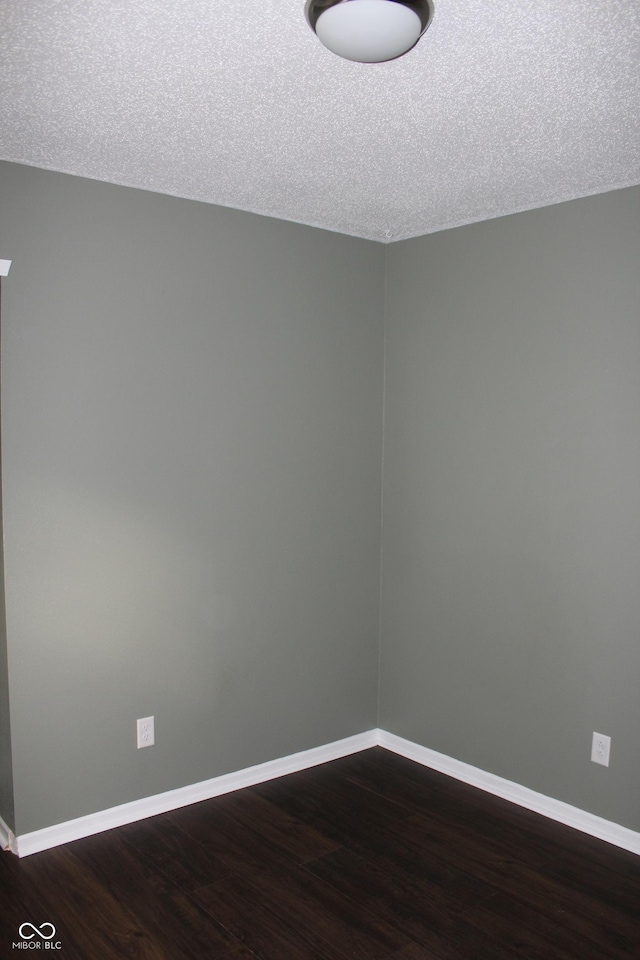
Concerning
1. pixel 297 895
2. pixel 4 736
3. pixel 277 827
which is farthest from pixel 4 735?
pixel 297 895

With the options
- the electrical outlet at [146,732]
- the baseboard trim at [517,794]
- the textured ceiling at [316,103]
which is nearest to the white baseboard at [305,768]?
the baseboard trim at [517,794]

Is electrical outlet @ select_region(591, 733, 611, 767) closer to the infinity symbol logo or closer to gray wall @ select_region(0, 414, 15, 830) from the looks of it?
the infinity symbol logo

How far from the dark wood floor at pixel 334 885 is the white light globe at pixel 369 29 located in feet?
7.79

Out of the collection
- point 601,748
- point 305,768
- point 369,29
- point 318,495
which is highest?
point 369,29

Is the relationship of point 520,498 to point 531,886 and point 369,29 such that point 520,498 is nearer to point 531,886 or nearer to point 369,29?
point 531,886

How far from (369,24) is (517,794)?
287cm

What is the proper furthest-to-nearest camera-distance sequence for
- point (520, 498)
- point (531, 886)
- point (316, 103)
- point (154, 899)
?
point (520, 498) → point (531, 886) → point (154, 899) → point (316, 103)

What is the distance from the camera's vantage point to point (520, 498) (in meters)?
3.26

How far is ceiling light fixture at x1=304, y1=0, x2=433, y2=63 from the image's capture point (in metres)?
1.61

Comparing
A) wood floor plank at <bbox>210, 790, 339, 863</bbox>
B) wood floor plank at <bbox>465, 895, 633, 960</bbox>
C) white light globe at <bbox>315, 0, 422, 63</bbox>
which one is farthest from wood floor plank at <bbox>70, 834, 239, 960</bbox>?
white light globe at <bbox>315, 0, 422, 63</bbox>

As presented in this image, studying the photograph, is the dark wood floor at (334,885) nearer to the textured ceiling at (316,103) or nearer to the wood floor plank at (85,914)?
the wood floor plank at (85,914)

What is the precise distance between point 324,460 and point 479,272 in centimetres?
107

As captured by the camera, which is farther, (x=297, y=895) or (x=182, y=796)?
(x=182, y=796)

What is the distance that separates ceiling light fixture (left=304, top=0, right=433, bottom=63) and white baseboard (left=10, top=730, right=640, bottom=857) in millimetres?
2697
